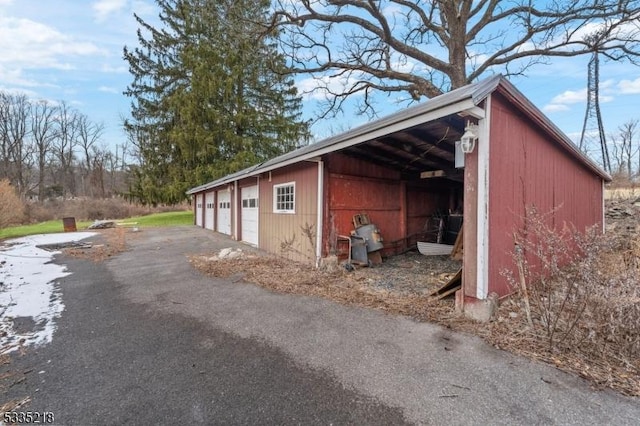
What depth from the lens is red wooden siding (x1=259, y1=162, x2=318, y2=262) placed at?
6.61 m

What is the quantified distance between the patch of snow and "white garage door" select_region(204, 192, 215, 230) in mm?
8172

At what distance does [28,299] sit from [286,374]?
187 inches

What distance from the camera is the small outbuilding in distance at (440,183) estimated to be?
350 centimetres

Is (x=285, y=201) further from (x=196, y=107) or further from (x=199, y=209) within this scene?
(x=196, y=107)

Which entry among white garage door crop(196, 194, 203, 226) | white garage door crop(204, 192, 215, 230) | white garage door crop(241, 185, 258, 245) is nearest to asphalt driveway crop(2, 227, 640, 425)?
white garage door crop(241, 185, 258, 245)

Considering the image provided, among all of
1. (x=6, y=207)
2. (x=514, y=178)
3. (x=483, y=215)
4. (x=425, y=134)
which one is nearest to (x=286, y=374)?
(x=483, y=215)

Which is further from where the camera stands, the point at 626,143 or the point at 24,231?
the point at 626,143

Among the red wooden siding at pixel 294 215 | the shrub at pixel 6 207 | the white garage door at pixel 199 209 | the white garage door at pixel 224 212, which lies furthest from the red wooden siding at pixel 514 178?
the shrub at pixel 6 207

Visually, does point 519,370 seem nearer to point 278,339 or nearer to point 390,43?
point 278,339

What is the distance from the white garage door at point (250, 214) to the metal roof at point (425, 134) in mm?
1716

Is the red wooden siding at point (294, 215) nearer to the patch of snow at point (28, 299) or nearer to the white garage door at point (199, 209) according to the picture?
the patch of snow at point (28, 299)

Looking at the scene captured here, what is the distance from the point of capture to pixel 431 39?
1213 cm

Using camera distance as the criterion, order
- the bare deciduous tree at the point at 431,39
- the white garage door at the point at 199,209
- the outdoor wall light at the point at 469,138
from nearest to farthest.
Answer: the outdoor wall light at the point at 469,138 → the bare deciduous tree at the point at 431,39 → the white garage door at the point at 199,209

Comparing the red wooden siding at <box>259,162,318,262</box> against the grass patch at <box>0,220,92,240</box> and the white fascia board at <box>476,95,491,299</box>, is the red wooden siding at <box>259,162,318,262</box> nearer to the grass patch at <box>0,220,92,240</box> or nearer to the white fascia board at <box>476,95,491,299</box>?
the white fascia board at <box>476,95,491,299</box>
